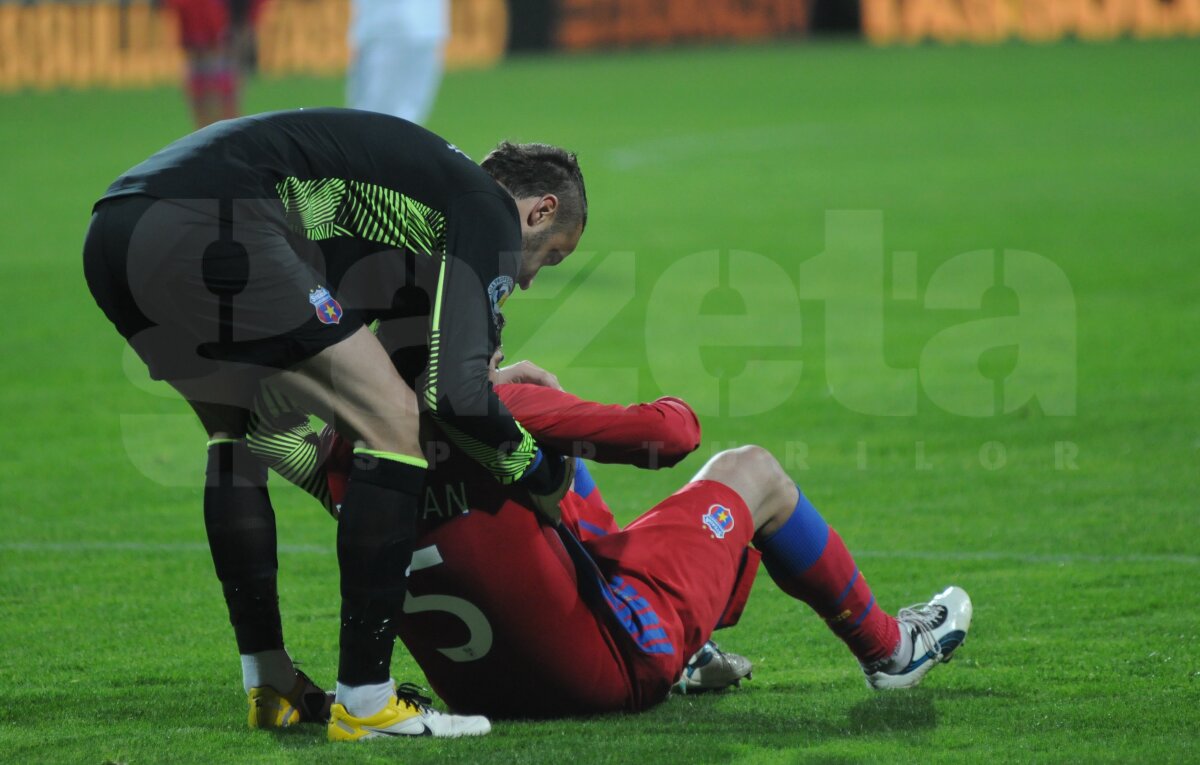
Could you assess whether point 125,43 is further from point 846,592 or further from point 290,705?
point 846,592

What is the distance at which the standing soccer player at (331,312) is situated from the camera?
3.20 m

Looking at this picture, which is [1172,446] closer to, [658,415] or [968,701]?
[968,701]

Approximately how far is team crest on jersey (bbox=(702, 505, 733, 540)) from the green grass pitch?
39 centimetres

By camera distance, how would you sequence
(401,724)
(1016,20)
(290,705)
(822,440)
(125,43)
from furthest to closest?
(1016,20)
(125,43)
(822,440)
(290,705)
(401,724)

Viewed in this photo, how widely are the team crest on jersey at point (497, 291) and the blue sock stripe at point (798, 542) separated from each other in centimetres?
76

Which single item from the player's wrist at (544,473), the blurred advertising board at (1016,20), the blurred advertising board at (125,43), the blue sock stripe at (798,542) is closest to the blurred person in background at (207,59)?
the blue sock stripe at (798,542)

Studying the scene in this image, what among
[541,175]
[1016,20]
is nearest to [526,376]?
[541,175]

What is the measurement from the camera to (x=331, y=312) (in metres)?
Result: 3.22

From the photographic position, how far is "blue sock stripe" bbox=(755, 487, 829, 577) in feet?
11.9

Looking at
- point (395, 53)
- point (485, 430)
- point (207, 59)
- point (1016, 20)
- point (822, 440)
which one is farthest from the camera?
point (1016, 20)

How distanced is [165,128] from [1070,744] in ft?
56.1

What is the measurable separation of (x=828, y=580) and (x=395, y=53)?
725cm

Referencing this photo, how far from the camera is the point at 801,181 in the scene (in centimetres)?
1448

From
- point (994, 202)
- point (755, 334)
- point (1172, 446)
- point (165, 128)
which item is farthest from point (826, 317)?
point (165, 128)
